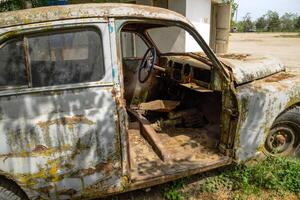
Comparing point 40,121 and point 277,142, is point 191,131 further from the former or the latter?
point 40,121

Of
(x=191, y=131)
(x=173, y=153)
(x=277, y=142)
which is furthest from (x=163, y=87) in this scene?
(x=277, y=142)

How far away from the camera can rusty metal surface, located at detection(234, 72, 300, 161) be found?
9.86 ft

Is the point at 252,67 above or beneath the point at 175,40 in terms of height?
beneath

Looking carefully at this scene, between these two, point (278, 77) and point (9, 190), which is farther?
point (278, 77)

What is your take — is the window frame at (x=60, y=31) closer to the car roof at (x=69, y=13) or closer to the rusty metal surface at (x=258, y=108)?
the car roof at (x=69, y=13)

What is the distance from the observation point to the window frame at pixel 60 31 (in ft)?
7.18

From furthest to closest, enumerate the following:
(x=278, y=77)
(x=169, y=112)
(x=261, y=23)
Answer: (x=261, y=23) < (x=169, y=112) < (x=278, y=77)

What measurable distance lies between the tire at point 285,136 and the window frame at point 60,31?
88.7 inches

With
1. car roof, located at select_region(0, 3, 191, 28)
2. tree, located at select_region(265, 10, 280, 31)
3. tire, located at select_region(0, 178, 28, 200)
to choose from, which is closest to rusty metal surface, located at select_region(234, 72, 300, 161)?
car roof, located at select_region(0, 3, 191, 28)

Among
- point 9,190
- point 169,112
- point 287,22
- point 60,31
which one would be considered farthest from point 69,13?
point 287,22

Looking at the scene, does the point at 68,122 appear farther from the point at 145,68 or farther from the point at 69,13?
the point at 145,68

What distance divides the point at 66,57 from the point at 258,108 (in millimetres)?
2118

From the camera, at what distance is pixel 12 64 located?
2219mm

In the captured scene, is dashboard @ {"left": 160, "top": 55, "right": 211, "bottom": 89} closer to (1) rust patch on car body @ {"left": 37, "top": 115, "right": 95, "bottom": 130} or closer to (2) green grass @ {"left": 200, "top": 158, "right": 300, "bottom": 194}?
(2) green grass @ {"left": 200, "top": 158, "right": 300, "bottom": 194}
